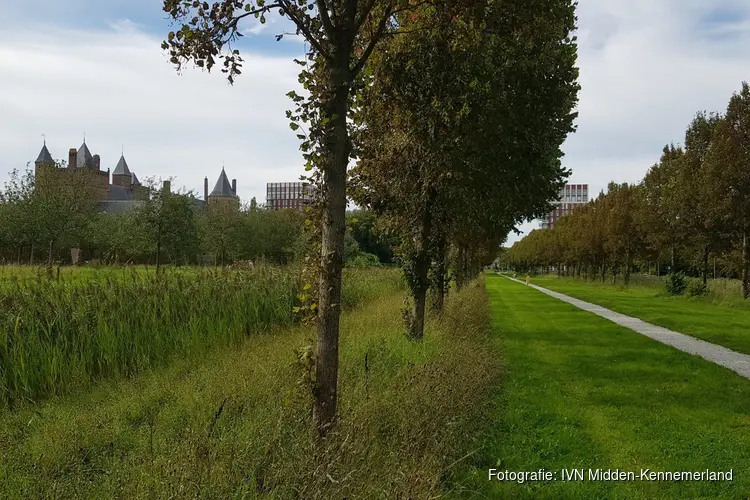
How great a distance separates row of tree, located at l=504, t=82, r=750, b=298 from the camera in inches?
892

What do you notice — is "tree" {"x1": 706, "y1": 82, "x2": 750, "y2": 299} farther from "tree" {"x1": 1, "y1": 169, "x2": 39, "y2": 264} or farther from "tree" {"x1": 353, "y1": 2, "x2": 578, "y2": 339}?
"tree" {"x1": 1, "y1": 169, "x2": 39, "y2": 264}

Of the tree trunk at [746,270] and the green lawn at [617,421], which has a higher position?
the tree trunk at [746,270]

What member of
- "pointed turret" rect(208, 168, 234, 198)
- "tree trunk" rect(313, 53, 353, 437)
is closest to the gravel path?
"tree trunk" rect(313, 53, 353, 437)

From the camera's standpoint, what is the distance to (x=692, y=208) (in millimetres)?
27672

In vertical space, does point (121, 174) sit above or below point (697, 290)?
above

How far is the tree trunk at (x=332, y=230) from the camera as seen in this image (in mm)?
3613

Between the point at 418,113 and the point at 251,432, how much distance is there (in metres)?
5.19

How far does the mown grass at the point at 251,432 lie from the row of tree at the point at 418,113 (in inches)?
20.9

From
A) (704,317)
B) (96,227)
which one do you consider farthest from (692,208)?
(96,227)

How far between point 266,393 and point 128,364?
9.98 feet

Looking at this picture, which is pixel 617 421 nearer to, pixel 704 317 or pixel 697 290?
pixel 704 317

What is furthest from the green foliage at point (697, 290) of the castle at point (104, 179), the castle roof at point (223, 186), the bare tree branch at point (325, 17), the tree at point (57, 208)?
the castle roof at point (223, 186)

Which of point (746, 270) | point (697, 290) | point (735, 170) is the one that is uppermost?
point (735, 170)

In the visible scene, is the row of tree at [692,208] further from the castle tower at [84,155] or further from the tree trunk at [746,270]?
the castle tower at [84,155]
